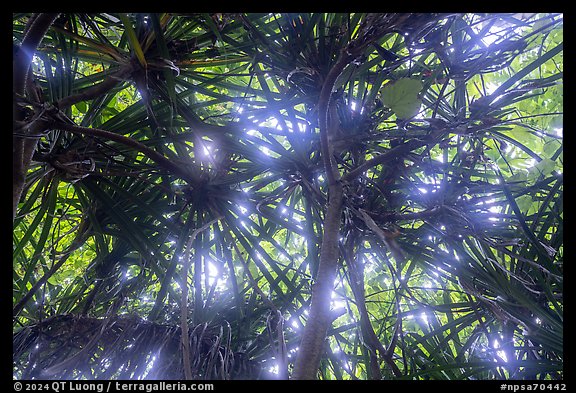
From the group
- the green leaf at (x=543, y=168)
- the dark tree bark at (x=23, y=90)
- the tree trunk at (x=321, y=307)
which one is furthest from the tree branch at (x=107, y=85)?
the green leaf at (x=543, y=168)

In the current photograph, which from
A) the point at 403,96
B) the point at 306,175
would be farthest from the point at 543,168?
the point at 306,175

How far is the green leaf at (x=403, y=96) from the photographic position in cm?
70

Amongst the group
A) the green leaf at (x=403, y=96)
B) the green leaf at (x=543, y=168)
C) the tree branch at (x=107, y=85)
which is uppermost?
the tree branch at (x=107, y=85)

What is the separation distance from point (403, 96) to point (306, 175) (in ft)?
1.26

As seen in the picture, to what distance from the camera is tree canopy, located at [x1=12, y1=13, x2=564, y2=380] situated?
0.86m

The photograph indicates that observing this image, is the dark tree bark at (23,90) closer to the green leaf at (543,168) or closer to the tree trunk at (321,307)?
the tree trunk at (321,307)

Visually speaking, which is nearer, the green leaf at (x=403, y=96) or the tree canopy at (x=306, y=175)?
the green leaf at (x=403, y=96)

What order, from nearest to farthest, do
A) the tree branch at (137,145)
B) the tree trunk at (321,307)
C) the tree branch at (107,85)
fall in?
the tree trunk at (321,307) → the tree branch at (137,145) → the tree branch at (107,85)

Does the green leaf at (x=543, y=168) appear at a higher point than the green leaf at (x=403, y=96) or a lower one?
lower

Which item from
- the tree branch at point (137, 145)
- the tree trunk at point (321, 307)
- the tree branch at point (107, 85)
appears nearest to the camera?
the tree trunk at point (321, 307)

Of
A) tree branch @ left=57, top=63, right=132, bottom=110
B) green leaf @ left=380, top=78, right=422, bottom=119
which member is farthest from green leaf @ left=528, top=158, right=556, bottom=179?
tree branch @ left=57, top=63, right=132, bottom=110

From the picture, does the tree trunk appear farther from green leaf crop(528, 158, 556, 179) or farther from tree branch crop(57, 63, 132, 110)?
tree branch crop(57, 63, 132, 110)

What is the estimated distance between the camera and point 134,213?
121cm
